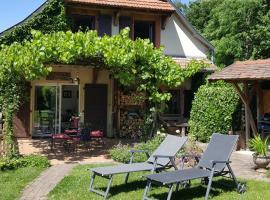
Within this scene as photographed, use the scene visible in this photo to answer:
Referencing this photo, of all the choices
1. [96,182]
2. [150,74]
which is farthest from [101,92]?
[96,182]

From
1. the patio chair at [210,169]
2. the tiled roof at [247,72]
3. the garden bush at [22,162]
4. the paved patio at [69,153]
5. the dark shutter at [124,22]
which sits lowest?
the paved patio at [69,153]

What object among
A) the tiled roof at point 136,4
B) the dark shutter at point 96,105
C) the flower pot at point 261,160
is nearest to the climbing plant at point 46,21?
the tiled roof at point 136,4

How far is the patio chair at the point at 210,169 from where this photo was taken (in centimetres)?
761

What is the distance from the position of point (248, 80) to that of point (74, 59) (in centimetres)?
554

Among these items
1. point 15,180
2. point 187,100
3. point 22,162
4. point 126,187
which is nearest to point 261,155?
point 126,187

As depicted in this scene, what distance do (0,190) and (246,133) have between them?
866 centimetres

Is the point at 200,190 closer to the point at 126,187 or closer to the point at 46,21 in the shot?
the point at 126,187

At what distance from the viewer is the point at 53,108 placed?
18688 millimetres

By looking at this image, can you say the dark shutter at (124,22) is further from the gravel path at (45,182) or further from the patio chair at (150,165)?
the patio chair at (150,165)

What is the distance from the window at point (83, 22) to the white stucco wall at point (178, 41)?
3.28m

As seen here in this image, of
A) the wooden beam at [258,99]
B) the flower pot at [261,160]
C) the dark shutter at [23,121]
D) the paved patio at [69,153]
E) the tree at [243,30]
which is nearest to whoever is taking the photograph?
the flower pot at [261,160]

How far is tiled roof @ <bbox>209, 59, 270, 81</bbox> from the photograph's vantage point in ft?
43.2

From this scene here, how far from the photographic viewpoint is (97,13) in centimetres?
1881

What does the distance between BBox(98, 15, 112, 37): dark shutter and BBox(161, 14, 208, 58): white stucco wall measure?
2573mm
